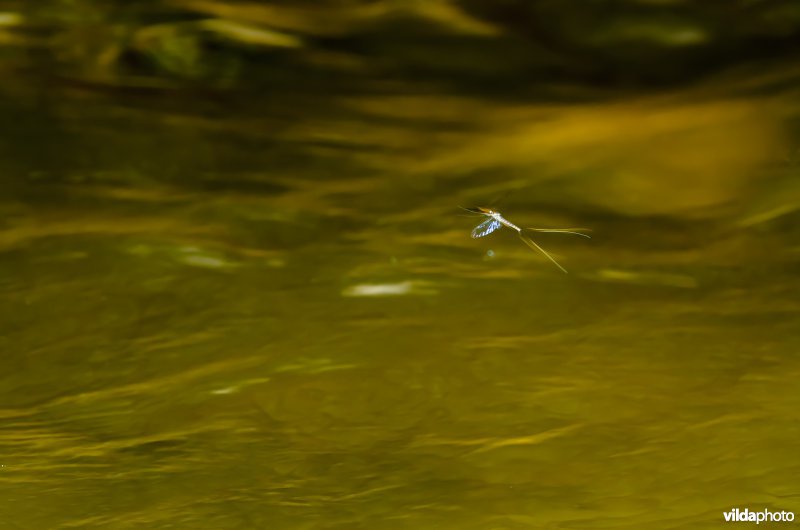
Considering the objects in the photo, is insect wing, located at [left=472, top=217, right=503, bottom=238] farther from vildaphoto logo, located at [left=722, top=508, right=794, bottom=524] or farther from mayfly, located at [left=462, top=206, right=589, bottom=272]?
vildaphoto logo, located at [left=722, top=508, right=794, bottom=524]

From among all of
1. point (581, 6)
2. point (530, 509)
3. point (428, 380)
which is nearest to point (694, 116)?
point (581, 6)

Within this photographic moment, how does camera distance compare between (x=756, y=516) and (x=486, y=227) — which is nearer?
(x=756, y=516)

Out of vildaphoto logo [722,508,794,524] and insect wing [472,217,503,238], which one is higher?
insect wing [472,217,503,238]

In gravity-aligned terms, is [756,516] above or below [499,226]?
below

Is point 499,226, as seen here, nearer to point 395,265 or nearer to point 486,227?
point 486,227

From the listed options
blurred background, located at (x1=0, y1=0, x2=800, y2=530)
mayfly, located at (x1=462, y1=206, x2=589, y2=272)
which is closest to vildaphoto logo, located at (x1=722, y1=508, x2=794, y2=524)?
blurred background, located at (x1=0, y1=0, x2=800, y2=530)

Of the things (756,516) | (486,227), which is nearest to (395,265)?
(486,227)

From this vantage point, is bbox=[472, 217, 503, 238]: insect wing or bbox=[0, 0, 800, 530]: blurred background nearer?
bbox=[0, 0, 800, 530]: blurred background
